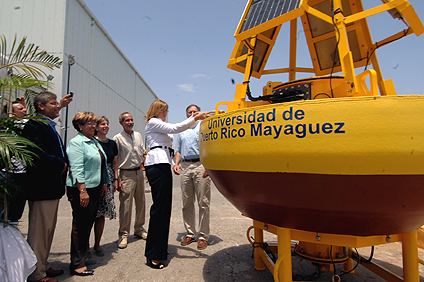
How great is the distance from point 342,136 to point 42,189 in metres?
2.57

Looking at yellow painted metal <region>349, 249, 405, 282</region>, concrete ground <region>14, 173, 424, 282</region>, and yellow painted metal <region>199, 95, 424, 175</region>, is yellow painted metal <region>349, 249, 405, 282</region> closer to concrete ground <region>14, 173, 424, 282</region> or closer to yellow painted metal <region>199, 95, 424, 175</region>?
concrete ground <region>14, 173, 424, 282</region>

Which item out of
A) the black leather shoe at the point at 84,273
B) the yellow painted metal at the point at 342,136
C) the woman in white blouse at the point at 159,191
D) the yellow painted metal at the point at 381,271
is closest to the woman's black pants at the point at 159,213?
the woman in white blouse at the point at 159,191

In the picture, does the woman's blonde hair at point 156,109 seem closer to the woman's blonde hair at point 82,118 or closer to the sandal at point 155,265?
the woman's blonde hair at point 82,118

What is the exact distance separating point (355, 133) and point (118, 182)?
324 centimetres

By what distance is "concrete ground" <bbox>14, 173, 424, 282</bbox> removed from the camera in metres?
2.74

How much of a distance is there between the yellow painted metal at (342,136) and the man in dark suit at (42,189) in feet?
6.34

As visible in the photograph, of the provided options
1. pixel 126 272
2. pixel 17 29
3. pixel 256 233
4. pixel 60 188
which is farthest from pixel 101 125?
pixel 17 29

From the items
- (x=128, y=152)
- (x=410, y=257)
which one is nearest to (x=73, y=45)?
(x=128, y=152)

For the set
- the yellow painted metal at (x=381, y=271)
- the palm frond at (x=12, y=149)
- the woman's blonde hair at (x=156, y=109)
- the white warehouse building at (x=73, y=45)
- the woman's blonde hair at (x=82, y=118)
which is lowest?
the yellow painted metal at (x=381, y=271)

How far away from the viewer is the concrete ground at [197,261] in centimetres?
274

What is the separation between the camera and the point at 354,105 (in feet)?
4.99

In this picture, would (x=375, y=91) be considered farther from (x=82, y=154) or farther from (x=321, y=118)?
(x=82, y=154)

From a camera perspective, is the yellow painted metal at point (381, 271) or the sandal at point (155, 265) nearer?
the yellow painted metal at point (381, 271)

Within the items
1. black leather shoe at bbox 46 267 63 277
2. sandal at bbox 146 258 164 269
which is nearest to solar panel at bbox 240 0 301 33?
sandal at bbox 146 258 164 269
